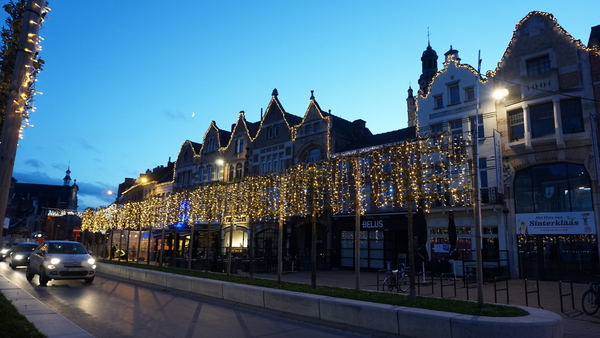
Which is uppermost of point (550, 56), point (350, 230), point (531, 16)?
point (531, 16)

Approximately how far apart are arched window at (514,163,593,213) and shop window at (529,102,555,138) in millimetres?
1893

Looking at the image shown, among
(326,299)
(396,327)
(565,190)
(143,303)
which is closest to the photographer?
(396,327)

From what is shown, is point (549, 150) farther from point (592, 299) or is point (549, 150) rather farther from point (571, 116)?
point (592, 299)

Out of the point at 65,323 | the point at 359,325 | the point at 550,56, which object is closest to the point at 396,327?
the point at 359,325

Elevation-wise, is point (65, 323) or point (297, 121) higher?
point (297, 121)

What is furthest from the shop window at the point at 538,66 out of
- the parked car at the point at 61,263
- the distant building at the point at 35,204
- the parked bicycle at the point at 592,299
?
the distant building at the point at 35,204

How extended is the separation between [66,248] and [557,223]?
24.2 metres

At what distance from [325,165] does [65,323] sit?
10.0 meters

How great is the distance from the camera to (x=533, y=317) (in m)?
7.68

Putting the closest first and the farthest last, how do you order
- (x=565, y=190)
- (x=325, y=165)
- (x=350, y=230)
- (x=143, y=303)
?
(x=143, y=303), (x=325, y=165), (x=565, y=190), (x=350, y=230)

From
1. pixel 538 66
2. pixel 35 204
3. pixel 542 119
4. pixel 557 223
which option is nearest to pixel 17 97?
pixel 557 223

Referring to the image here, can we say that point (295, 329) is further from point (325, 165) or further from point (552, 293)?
point (552, 293)

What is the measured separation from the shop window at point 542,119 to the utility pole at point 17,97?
24065 millimetres

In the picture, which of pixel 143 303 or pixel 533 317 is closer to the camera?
pixel 533 317
